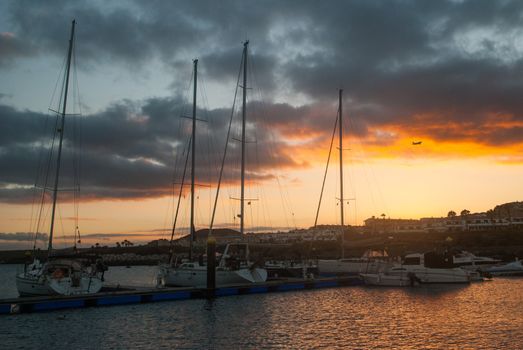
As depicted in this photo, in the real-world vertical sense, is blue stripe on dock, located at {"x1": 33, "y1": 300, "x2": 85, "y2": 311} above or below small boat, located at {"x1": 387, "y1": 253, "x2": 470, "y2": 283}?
below

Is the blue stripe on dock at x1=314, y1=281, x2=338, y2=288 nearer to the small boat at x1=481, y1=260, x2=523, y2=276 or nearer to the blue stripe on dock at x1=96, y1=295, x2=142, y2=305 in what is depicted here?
the blue stripe on dock at x1=96, y1=295, x2=142, y2=305

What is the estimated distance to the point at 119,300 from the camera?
36.2 metres

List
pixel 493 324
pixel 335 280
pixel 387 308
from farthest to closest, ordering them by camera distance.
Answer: pixel 335 280 → pixel 387 308 → pixel 493 324

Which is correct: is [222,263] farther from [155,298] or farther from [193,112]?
[193,112]

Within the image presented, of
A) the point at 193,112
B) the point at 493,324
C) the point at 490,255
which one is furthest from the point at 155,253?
the point at 493,324

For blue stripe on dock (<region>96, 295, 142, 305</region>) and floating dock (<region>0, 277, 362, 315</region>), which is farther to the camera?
blue stripe on dock (<region>96, 295, 142, 305</region>)

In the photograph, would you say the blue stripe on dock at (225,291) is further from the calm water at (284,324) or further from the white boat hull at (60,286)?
the white boat hull at (60,286)

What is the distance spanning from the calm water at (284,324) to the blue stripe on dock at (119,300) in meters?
0.65

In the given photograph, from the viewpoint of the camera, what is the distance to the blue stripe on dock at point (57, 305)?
32406 mm

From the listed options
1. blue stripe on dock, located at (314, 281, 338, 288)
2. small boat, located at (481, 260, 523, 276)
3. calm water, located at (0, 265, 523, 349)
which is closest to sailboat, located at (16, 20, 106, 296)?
calm water, located at (0, 265, 523, 349)

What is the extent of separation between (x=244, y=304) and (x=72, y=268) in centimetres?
1306

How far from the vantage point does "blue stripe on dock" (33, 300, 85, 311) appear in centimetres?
3241

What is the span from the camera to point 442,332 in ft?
89.4

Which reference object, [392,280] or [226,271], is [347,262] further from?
[226,271]
